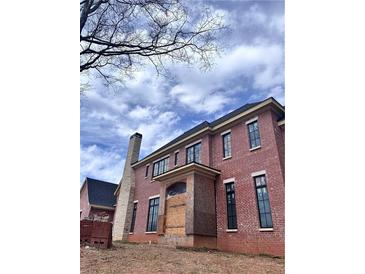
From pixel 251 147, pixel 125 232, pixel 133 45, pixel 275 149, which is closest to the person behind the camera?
pixel 133 45

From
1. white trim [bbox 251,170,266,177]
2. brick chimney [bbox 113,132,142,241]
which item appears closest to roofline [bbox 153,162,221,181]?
white trim [bbox 251,170,266,177]

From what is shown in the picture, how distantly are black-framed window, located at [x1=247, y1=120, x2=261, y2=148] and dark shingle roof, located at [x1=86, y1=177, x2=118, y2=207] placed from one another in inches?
633

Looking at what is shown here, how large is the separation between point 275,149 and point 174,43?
635cm

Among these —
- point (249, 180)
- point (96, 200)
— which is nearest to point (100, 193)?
point (96, 200)

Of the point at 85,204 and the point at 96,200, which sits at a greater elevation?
the point at 96,200

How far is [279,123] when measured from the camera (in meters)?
10.4

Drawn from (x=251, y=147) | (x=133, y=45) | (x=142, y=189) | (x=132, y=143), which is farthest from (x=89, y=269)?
(x=132, y=143)

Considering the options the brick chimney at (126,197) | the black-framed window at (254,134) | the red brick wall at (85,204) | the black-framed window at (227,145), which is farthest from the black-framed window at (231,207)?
the red brick wall at (85,204)

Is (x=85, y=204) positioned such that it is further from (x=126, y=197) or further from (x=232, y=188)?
(x=232, y=188)

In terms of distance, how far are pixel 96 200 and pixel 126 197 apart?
5591mm

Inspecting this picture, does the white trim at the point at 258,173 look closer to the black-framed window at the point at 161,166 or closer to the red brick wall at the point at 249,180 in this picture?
the red brick wall at the point at 249,180

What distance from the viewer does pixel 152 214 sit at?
15.0 meters

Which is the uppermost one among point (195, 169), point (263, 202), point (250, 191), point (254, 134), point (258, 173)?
point (254, 134)
